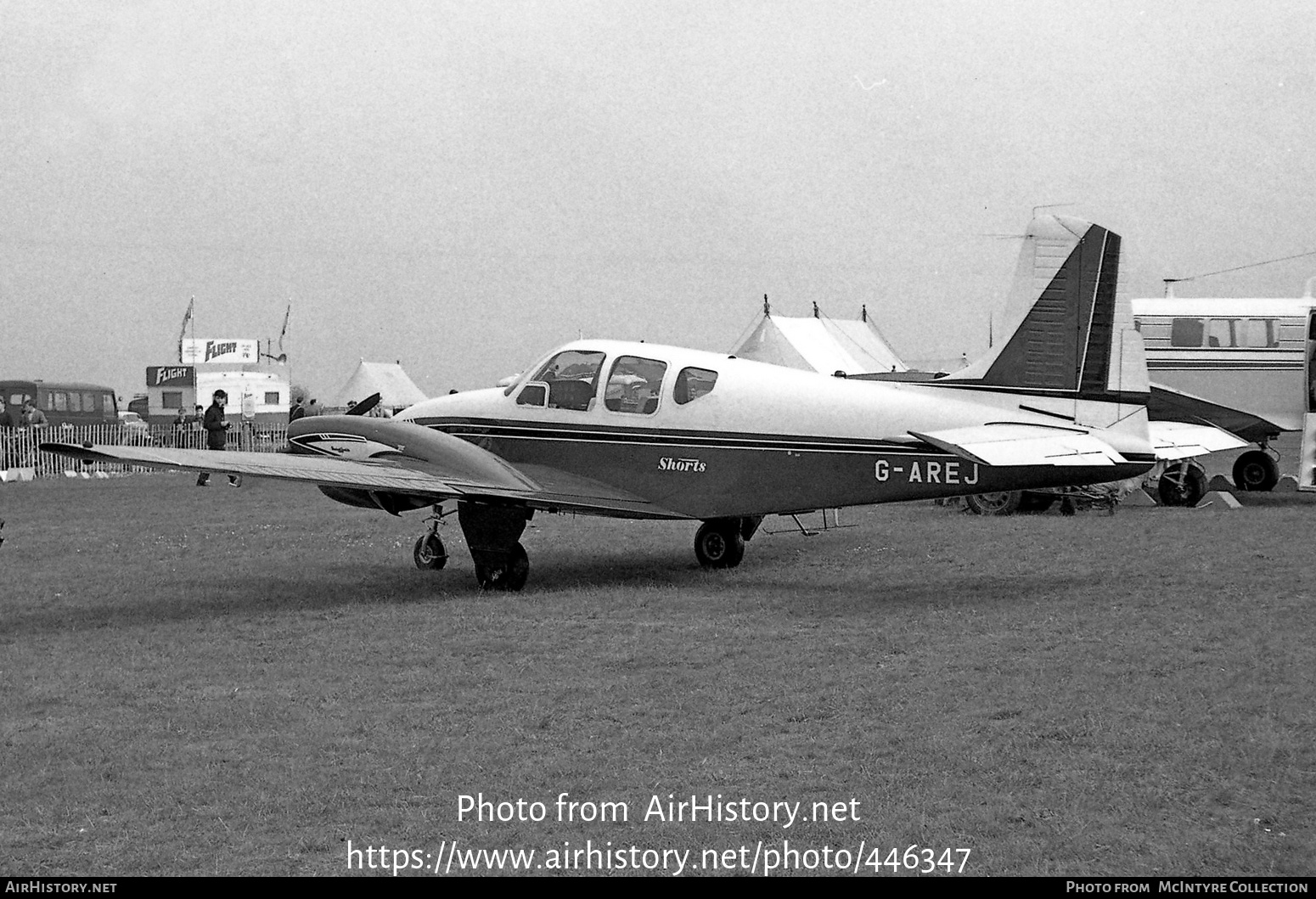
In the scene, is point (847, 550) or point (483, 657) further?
point (847, 550)

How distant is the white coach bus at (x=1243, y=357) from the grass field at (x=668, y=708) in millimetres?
9802

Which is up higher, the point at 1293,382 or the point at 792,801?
the point at 1293,382

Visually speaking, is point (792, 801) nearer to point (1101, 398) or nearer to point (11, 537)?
point (1101, 398)

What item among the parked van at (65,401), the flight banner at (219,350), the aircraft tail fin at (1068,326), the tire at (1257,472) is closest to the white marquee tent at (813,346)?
the tire at (1257,472)

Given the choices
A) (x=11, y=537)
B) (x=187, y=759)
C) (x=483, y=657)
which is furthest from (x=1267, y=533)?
(x=11, y=537)

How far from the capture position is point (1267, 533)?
1556 centimetres

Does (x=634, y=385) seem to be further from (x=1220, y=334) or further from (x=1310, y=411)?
(x=1220, y=334)

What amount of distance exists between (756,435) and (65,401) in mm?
45048

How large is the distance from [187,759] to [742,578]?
7033 mm

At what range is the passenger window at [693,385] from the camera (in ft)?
40.4

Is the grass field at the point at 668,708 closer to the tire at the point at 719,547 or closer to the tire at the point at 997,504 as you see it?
the tire at the point at 719,547

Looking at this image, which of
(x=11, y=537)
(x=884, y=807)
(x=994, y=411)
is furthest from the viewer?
(x=11, y=537)
